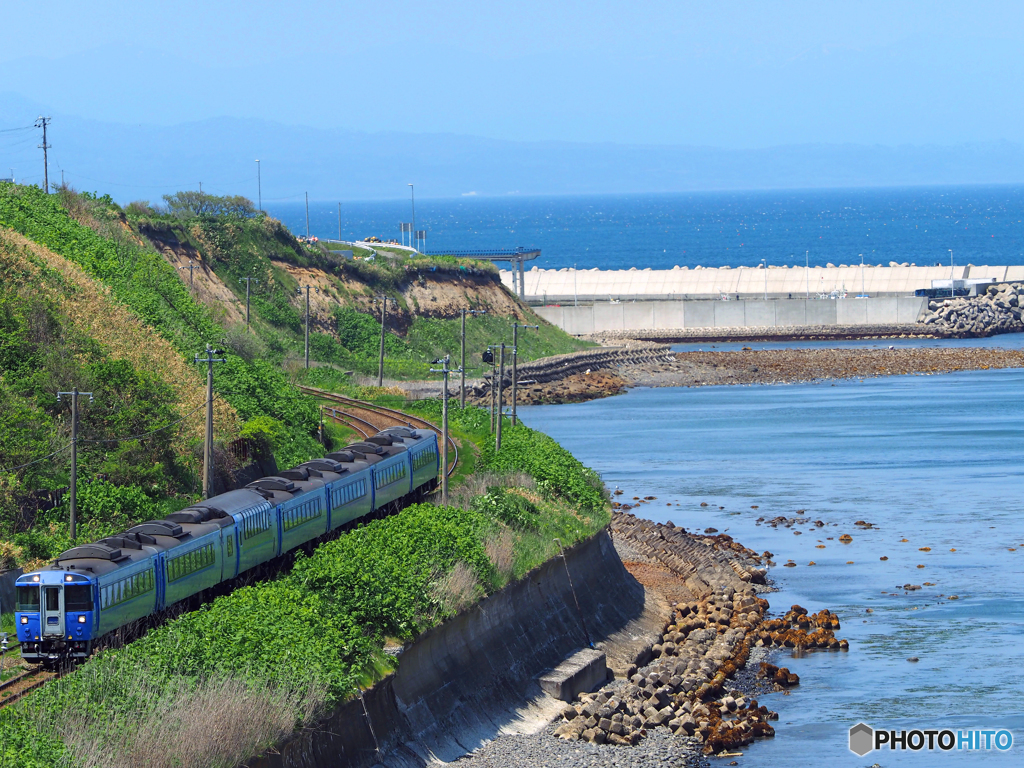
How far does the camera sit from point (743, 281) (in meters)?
163

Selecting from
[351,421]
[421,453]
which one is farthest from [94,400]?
[351,421]

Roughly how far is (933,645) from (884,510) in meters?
21.2

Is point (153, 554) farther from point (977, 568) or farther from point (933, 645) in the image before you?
point (977, 568)

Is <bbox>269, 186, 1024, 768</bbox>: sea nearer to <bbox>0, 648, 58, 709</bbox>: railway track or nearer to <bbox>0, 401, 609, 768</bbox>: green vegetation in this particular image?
<bbox>0, 401, 609, 768</bbox>: green vegetation

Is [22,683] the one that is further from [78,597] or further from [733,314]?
[733,314]

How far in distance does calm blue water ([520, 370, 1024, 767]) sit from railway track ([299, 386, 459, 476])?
1134cm

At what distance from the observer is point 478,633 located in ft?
107

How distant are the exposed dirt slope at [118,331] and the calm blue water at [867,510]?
21979mm

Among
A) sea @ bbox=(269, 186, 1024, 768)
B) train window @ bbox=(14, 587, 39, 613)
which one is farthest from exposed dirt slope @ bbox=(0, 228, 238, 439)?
sea @ bbox=(269, 186, 1024, 768)

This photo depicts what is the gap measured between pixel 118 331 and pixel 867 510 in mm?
34635

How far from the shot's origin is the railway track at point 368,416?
59469 millimetres

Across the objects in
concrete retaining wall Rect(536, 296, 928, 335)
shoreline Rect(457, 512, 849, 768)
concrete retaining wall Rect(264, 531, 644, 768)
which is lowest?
shoreline Rect(457, 512, 849, 768)

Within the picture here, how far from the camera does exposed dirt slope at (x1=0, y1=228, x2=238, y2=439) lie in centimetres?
4969

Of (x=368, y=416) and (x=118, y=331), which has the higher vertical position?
(x=118, y=331)
